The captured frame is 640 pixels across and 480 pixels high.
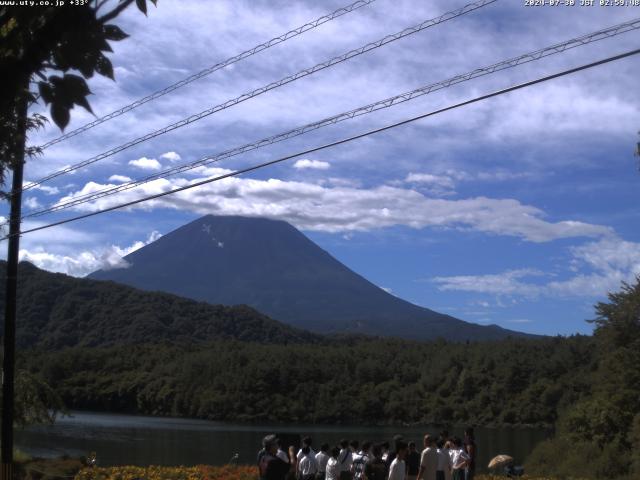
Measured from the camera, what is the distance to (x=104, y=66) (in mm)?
3539

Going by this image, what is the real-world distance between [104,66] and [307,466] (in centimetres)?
1254

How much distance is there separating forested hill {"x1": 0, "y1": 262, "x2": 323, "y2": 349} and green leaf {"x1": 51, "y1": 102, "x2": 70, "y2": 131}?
11571cm

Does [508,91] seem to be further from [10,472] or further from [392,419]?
[392,419]

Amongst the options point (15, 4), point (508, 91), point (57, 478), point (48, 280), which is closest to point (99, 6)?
point (15, 4)

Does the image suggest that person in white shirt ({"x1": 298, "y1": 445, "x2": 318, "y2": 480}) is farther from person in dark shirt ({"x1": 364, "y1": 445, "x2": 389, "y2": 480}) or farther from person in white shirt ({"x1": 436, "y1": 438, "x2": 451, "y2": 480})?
person in white shirt ({"x1": 436, "y1": 438, "x2": 451, "y2": 480})

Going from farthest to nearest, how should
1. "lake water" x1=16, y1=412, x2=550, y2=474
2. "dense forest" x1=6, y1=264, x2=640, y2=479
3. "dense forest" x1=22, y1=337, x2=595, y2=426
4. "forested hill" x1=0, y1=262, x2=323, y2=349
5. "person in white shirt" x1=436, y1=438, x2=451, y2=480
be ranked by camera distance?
"forested hill" x1=0, y1=262, x2=323, y2=349, "dense forest" x1=22, y1=337, x2=595, y2=426, "dense forest" x1=6, y1=264, x2=640, y2=479, "lake water" x1=16, y1=412, x2=550, y2=474, "person in white shirt" x1=436, y1=438, x2=451, y2=480

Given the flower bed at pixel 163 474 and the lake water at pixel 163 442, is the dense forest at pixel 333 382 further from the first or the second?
the flower bed at pixel 163 474

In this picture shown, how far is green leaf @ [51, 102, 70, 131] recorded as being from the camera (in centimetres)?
343

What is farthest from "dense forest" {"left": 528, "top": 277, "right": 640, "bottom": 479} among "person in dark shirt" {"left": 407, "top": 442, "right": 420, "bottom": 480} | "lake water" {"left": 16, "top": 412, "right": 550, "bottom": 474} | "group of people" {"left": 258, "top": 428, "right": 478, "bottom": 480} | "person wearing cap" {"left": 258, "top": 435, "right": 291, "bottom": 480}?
"person wearing cap" {"left": 258, "top": 435, "right": 291, "bottom": 480}

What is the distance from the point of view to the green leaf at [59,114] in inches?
135

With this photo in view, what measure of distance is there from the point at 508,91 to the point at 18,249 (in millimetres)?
10379

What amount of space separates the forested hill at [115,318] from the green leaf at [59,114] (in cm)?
11571

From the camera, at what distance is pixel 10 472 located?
1397 centimetres

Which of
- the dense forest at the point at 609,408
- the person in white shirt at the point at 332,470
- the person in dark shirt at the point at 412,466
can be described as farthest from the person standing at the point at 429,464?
the dense forest at the point at 609,408
